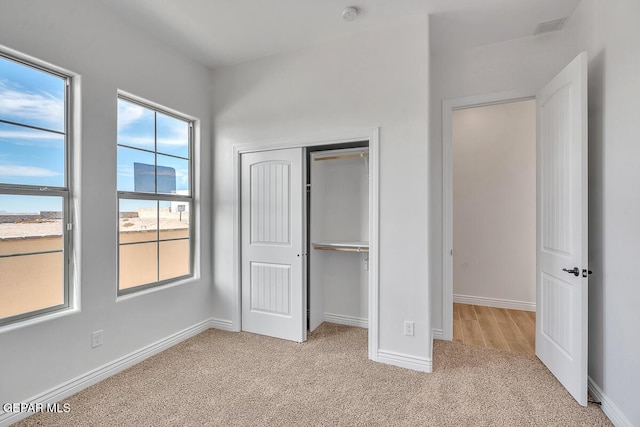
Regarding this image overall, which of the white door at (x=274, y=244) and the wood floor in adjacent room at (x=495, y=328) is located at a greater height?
the white door at (x=274, y=244)

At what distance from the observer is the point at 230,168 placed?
10.6 ft

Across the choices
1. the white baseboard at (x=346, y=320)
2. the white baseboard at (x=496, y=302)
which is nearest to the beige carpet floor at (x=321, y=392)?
the white baseboard at (x=346, y=320)

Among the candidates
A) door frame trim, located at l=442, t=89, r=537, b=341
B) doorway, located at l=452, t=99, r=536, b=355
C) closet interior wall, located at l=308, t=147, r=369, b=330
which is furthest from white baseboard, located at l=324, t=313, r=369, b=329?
doorway, located at l=452, t=99, r=536, b=355

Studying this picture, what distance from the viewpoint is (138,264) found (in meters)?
2.64

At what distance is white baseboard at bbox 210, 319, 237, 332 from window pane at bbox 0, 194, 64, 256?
1.67 m

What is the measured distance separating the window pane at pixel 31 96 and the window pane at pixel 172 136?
2.62ft

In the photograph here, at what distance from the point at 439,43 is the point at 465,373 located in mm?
2929

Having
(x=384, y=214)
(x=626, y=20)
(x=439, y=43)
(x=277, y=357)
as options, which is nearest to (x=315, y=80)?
(x=439, y=43)

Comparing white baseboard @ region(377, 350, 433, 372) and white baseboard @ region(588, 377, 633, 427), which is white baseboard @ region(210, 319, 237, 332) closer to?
white baseboard @ region(377, 350, 433, 372)

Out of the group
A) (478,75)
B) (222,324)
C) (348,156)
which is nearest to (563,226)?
(478,75)

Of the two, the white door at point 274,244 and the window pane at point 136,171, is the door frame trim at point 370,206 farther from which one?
the window pane at point 136,171

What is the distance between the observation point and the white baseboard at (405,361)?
7.80ft

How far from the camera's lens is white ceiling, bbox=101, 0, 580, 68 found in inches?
90.1

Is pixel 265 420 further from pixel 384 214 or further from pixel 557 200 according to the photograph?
pixel 557 200
